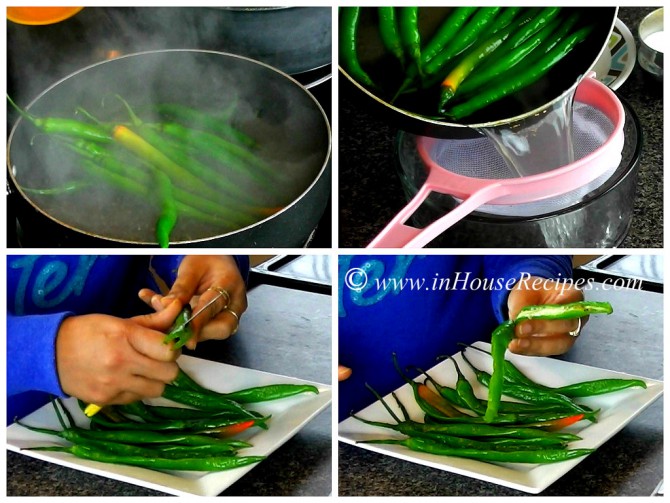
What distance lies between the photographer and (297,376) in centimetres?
101

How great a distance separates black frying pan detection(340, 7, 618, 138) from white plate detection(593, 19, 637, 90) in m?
0.19

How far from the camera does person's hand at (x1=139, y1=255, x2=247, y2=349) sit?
37.1 inches

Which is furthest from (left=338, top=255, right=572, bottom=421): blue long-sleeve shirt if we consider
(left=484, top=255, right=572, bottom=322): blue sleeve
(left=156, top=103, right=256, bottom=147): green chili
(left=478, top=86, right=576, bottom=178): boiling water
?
(left=156, top=103, right=256, bottom=147): green chili

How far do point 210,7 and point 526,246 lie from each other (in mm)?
454

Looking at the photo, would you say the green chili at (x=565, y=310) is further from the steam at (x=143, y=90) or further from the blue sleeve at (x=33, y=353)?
the blue sleeve at (x=33, y=353)

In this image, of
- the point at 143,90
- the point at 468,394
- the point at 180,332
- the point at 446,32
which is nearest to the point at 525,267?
the point at 468,394

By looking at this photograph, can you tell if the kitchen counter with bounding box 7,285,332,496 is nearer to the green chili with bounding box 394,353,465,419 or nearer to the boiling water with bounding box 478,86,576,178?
the green chili with bounding box 394,353,465,419

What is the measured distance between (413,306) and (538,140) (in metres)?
0.23

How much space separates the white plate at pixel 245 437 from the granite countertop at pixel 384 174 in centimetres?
18

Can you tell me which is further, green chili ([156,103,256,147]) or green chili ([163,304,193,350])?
green chili ([156,103,256,147])

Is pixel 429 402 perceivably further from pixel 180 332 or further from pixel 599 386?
pixel 180 332

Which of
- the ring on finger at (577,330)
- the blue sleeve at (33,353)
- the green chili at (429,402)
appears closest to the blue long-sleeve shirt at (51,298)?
the blue sleeve at (33,353)

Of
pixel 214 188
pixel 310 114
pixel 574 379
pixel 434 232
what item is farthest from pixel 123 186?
pixel 574 379

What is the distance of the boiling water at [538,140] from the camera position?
924 millimetres
